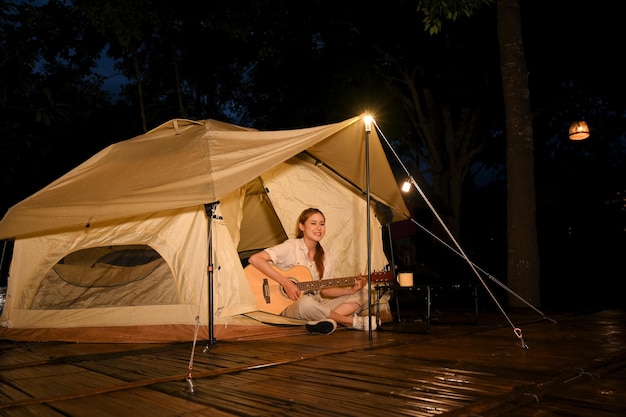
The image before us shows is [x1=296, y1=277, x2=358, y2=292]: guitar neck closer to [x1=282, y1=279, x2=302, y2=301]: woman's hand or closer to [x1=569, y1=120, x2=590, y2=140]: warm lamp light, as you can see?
[x1=282, y1=279, x2=302, y2=301]: woman's hand

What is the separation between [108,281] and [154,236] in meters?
0.90

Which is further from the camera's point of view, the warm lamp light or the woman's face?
the warm lamp light

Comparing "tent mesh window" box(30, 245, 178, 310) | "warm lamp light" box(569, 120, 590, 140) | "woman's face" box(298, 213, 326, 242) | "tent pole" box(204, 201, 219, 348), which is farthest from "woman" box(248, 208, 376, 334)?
"warm lamp light" box(569, 120, 590, 140)

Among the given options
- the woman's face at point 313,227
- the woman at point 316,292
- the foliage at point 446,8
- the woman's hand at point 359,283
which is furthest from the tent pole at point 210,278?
the foliage at point 446,8

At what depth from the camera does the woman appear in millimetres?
4184

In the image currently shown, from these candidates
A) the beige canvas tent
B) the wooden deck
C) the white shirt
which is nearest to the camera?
the wooden deck

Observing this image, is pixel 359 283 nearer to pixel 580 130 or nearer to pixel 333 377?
pixel 333 377

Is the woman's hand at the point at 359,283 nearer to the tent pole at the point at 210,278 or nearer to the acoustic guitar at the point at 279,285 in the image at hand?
the acoustic guitar at the point at 279,285

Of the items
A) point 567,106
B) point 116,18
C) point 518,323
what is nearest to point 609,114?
point 567,106

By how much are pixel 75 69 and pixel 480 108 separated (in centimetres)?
820

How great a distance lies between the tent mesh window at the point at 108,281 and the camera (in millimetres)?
4012

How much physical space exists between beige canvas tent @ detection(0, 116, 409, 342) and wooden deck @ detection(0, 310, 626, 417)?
30 centimetres

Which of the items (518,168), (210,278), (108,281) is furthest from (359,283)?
(518,168)

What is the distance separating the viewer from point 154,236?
13.0 ft
